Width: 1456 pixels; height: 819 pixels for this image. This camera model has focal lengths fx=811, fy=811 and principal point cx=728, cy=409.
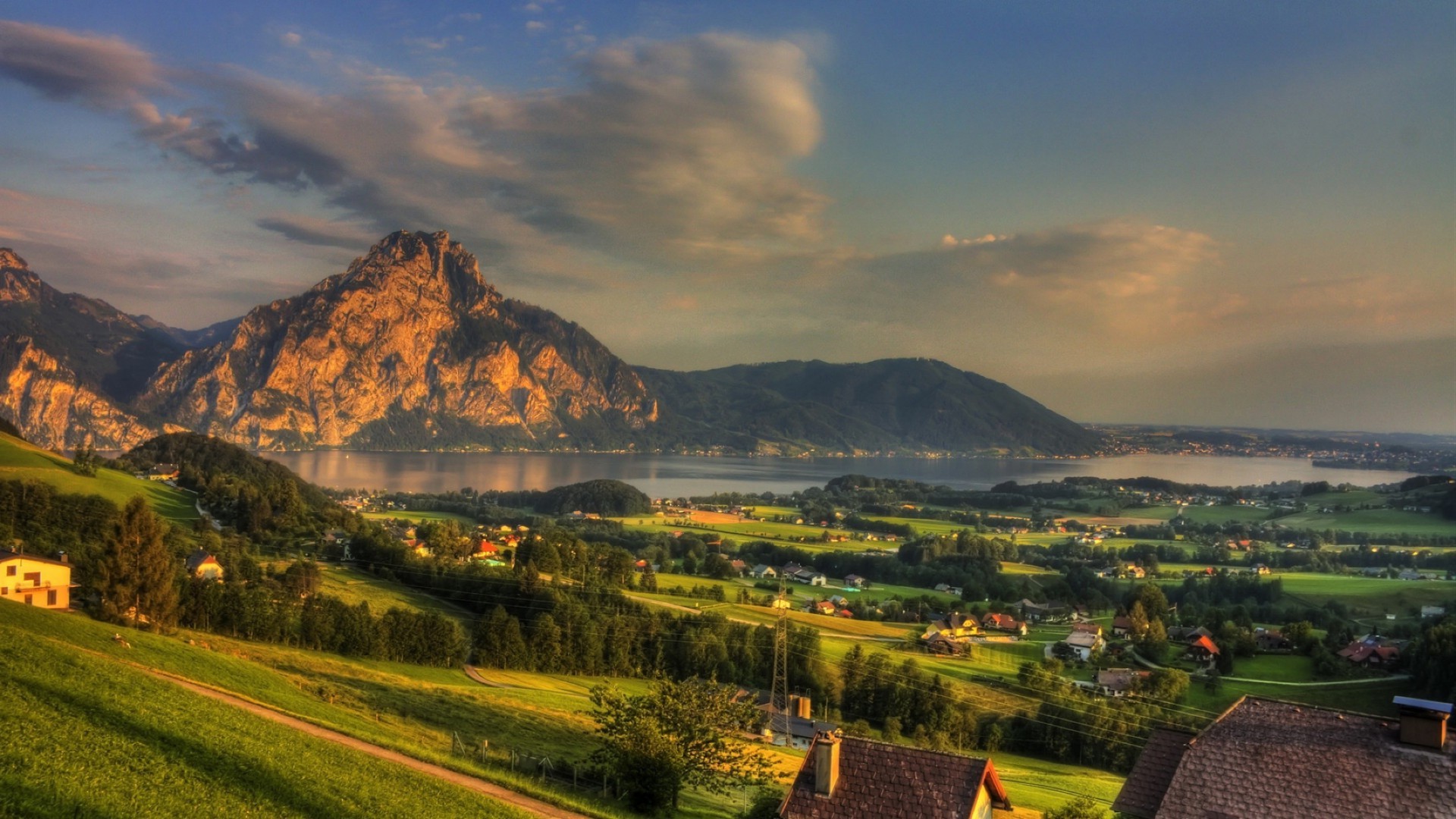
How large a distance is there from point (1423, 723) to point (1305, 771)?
5.62 feet

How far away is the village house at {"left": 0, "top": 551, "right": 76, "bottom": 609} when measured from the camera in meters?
36.5

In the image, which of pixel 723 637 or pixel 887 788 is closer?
pixel 887 788

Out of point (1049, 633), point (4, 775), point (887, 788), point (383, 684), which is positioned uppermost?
point (4, 775)

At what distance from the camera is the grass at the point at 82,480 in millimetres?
60719

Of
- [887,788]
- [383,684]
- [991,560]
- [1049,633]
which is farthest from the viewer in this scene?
[991,560]

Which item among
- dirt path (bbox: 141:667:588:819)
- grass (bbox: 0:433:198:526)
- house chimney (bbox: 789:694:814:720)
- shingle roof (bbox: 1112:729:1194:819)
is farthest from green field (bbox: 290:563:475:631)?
shingle roof (bbox: 1112:729:1194:819)

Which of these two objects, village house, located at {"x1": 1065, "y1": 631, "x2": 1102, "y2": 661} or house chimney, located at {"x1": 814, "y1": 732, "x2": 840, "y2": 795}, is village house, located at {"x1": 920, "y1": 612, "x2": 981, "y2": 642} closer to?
village house, located at {"x1": 1065, "y1": 631, "x2": 1102, "y2": 661}

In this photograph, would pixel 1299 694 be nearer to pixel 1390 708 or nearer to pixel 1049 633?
pixel 1390 708

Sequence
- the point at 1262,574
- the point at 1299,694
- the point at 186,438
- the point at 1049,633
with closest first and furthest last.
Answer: the point at 1299,694 → the point at 1049,633 → the point at 1262,574 → the point at 186,438

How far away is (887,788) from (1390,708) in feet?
144

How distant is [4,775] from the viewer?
26.8 ft

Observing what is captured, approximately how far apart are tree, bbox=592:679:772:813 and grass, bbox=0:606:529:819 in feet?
11.1

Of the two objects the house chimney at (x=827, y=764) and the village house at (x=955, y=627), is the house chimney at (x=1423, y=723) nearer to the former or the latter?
the house chimney at (x=827, y=764)

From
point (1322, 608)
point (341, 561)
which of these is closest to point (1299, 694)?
point (1322, 608)
